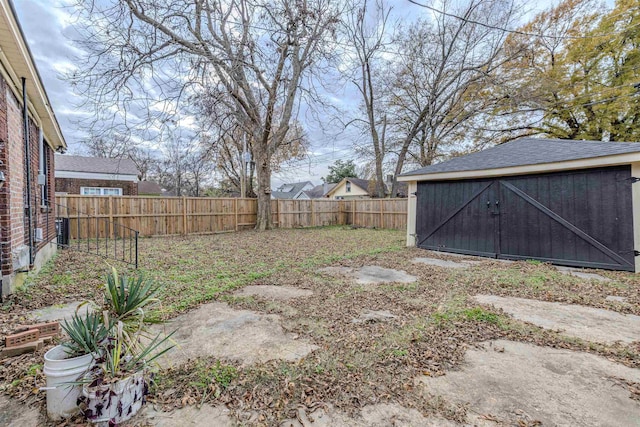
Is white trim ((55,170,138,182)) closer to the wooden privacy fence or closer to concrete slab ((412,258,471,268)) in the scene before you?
the wooden privacy fence

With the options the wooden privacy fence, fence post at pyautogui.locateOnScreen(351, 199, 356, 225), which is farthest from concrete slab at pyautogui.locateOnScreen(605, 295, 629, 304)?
fence post at pyautogui.locateOnScreen(351, 199, 356, 225)

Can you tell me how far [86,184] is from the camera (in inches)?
743

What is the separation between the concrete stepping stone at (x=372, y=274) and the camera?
466 cm

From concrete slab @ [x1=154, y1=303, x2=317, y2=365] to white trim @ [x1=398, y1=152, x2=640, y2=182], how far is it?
18.8 ft

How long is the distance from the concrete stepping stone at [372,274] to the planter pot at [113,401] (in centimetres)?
331

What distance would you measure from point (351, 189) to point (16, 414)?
28495 millimetres

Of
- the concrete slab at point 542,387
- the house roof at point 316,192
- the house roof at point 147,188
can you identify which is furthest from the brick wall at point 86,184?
the concrete slab at point 542,387

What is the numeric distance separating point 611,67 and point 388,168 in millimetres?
10325

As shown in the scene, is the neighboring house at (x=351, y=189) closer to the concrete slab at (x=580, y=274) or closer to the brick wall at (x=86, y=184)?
the brick wall at (x=86, y=184)

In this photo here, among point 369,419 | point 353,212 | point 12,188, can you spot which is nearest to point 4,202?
point 12,188

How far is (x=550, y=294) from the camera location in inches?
151

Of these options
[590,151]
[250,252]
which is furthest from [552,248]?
[250,252]

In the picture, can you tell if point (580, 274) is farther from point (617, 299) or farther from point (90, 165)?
point (90, 165)

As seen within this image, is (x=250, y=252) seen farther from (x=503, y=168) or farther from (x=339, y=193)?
(x=339, y=193)
